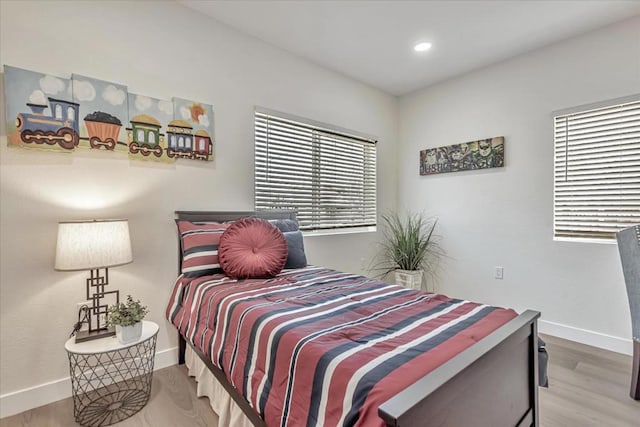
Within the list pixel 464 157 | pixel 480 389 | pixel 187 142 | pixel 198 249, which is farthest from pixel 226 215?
pixel 464 157

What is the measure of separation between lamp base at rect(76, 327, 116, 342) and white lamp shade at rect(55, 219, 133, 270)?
1.33 ft

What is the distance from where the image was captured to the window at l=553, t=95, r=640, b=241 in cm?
256

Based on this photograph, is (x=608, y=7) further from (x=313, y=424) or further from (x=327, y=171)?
(x=313, y=424)

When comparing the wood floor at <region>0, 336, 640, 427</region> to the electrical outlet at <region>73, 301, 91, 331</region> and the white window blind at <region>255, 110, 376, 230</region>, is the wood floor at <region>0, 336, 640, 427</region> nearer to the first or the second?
the electrical outlet at <region>73, 301, 91, 331</region>

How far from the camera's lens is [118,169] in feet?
6.89

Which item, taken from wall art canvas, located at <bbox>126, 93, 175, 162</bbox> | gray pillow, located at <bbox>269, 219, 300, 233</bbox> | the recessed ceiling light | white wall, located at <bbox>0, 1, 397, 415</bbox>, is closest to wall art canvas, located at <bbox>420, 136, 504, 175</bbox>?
the recessed ceiling light

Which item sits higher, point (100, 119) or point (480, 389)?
point (100, 119)

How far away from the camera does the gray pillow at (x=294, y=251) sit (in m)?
2.44

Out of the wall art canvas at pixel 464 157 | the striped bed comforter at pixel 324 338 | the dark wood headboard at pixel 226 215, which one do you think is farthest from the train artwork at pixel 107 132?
the wall art canvas at pixel 464 157

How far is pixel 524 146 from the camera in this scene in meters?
3.09

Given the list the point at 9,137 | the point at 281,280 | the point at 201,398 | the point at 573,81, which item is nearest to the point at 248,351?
the point at 281,280

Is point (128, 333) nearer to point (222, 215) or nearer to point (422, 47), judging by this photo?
point (222, 215)

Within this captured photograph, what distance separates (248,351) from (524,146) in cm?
321

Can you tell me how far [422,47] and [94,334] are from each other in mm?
3459
